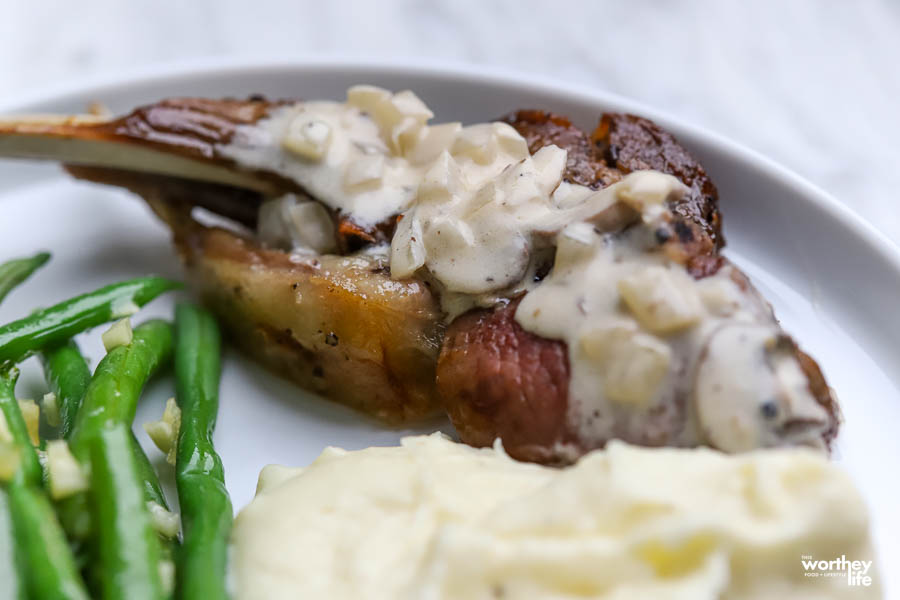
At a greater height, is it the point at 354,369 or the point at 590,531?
the point at 590,531

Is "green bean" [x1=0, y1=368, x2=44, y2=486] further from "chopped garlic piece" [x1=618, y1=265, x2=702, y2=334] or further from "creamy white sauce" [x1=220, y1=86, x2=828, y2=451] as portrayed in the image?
"chopped garlic piece" [x1=618, y1=265, x2=702, y2=334]

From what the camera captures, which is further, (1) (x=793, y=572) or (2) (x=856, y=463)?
(2) (x=856, y=463)

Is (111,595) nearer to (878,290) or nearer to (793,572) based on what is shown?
(793,572)

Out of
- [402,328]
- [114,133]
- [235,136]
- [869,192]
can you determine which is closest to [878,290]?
[869,192]

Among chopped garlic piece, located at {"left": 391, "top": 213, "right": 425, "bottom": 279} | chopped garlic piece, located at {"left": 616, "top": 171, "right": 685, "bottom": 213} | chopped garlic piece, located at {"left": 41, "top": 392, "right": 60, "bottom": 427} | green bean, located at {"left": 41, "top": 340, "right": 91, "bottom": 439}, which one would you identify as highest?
chopped garlic piece, located at {"left": 616, "top": 171, "right": 685, "bottom": 213}

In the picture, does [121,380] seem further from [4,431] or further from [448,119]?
[448,119]

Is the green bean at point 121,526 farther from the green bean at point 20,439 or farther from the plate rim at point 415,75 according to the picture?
the plate rim at point 415,75

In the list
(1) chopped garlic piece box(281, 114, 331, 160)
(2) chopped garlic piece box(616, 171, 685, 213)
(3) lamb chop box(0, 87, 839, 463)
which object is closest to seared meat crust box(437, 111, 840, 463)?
(3) lamb chop box(0, 87, 839, 463)
